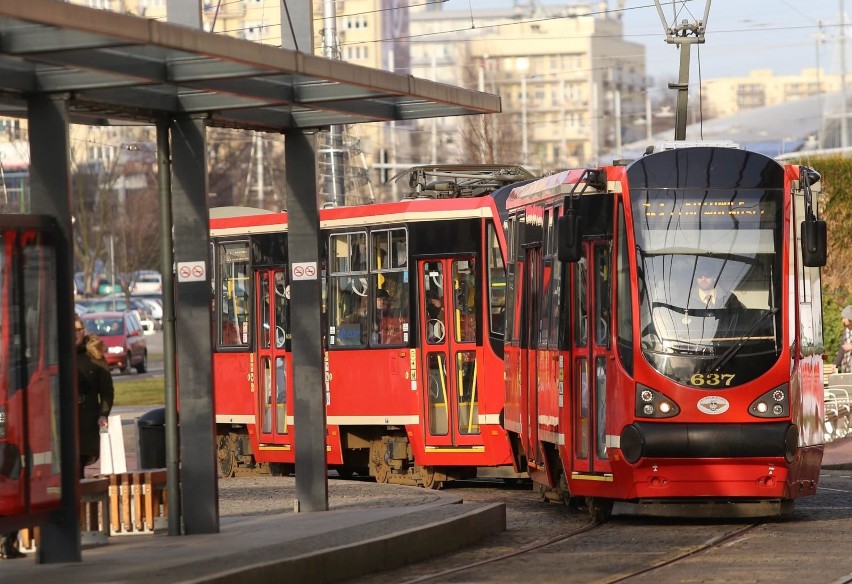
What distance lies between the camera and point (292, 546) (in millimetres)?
13430

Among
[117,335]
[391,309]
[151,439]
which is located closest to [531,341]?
[391,309]

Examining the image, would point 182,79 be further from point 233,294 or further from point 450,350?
point 233,294

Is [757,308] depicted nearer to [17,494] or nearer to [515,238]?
[515,238]

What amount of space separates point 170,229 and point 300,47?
2.21 m

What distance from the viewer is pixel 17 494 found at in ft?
39.2

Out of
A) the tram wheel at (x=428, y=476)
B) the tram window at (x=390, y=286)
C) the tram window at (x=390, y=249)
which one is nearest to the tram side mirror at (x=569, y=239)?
the tram window at (x=390, y=286)

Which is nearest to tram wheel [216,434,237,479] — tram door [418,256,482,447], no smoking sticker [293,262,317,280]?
tram door [418,256,482,447]

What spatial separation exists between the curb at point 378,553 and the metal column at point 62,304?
138cm

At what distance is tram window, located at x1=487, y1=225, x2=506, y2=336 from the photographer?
838 inches

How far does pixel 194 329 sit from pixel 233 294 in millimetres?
10114

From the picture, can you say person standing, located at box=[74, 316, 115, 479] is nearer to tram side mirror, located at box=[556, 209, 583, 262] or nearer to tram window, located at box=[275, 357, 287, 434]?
tram side mirror, located at box=[556, 209, 583, 262]

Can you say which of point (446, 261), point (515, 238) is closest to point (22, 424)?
point (515, 238)

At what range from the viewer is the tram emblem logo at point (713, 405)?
52.6ft

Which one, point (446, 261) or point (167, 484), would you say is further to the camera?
point (446, 261)
